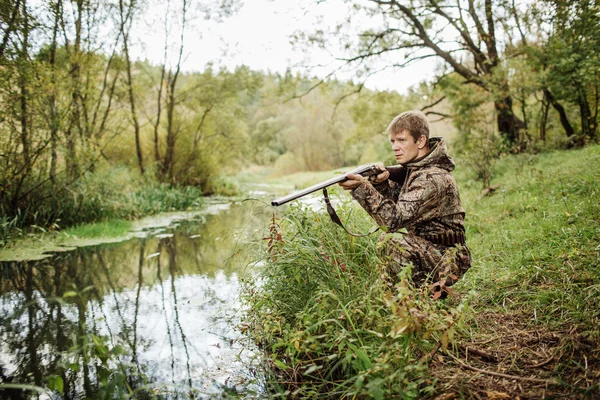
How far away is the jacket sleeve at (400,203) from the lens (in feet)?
9.25

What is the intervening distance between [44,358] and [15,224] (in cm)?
533

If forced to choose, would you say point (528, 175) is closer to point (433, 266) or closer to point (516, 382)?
point (433, 266)

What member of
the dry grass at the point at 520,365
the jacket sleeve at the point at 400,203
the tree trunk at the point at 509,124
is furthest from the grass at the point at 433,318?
the tree trunk at the point at 509,124

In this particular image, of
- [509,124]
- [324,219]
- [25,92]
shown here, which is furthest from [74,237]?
[509,124]

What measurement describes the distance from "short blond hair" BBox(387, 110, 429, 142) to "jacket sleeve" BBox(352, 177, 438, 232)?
0.40 m

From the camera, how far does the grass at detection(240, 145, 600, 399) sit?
210 centimetres

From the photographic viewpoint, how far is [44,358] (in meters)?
3.13

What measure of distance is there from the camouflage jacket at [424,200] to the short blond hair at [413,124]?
0.47 ft

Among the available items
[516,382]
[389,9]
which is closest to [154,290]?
[516,382]

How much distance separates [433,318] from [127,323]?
10.0ft

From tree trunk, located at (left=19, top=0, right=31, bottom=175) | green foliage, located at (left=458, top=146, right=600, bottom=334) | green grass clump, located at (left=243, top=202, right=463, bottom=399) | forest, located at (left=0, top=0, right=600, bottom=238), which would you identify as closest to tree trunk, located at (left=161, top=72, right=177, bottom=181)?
forest, located at (left=0, top=0, right=600, bottom=238)

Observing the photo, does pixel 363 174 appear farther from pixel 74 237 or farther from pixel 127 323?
pixel 74 237

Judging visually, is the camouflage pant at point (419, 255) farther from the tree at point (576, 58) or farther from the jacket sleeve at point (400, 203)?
the tree at point (576, 58)

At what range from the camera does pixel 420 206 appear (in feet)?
9.39
